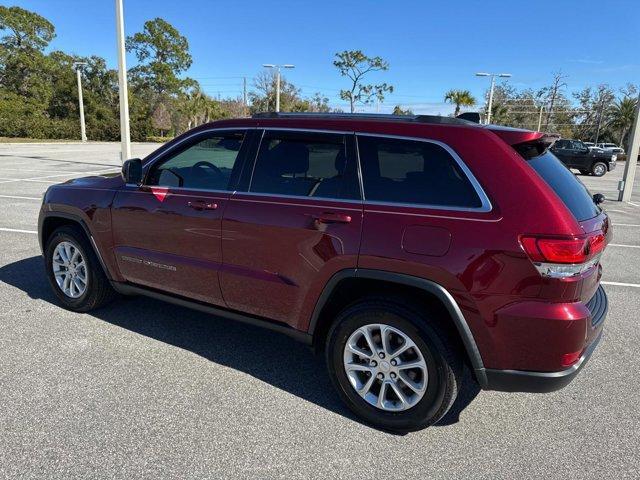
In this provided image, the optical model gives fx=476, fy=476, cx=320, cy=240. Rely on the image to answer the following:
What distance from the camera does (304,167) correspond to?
304 cm

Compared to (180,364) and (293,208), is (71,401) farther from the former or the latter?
(293,208)

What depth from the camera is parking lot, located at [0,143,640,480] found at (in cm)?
245

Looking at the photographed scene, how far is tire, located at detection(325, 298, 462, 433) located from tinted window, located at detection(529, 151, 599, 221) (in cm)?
95

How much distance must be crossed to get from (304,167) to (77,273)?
8.10 ft

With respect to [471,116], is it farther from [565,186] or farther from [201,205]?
[201,205]

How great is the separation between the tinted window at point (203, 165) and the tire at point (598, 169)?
26004 mm

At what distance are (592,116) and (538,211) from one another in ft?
233

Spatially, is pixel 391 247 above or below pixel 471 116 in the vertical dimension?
below

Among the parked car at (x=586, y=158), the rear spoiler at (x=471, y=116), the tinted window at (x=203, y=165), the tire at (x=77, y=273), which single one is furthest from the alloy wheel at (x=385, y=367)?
the parked car at (x=586, y=158)

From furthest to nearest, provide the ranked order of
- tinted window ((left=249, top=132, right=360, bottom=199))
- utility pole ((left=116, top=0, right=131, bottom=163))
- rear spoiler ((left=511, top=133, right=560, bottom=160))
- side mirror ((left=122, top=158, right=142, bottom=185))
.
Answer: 1. utility pole ((left=116, top=0, right=131, bottom=163))
2. side mirror ((left=122, top=158, right=142, bottom=185))
3. tinted window ((left=249, top=132, right=360, bottom=199))
4. rear spoiler ((left=511, top=133, right=560, bottom=160))

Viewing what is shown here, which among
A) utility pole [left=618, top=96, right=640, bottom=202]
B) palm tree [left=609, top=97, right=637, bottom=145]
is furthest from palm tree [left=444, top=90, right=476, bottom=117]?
utility pole [left=618, top=96, right=640, bottom=202]

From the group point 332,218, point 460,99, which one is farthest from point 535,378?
point 460,99

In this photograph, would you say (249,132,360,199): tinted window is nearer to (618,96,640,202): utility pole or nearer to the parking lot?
the parking lot

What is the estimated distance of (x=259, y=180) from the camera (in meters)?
3.15
